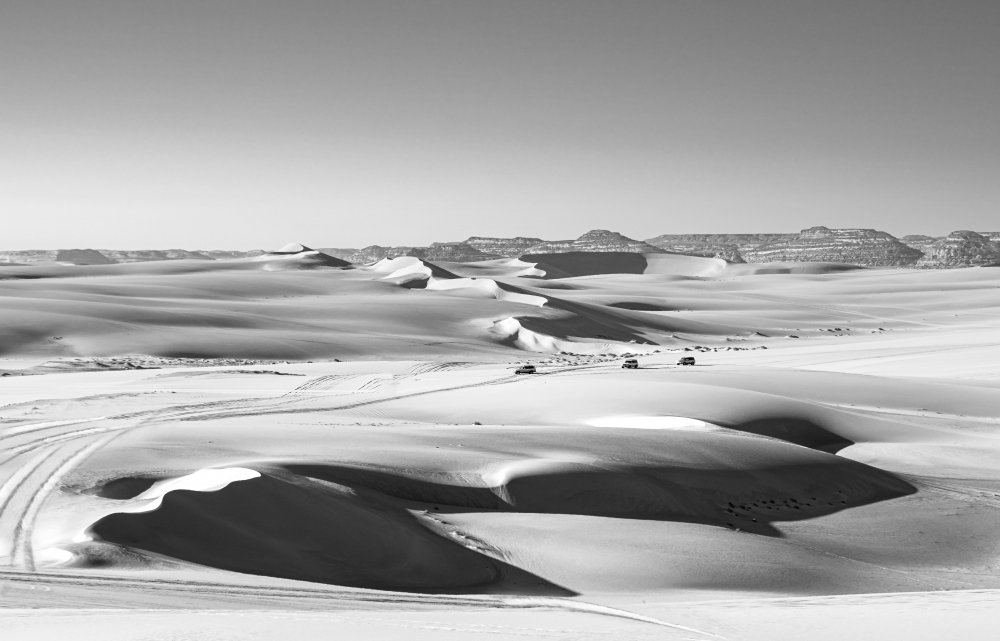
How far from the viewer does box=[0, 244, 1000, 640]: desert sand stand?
10.5 meters

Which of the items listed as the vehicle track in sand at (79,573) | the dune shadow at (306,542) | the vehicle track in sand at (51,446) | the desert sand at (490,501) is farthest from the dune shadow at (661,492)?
the vehicle track in sand at (79,573)

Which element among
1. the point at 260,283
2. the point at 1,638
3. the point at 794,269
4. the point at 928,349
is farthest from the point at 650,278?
the point at 1,638

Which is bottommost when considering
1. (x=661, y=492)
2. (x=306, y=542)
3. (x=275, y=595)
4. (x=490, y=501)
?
(x=661, y=492)

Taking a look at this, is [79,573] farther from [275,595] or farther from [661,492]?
[661,492]

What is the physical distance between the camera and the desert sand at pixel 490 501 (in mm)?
10477

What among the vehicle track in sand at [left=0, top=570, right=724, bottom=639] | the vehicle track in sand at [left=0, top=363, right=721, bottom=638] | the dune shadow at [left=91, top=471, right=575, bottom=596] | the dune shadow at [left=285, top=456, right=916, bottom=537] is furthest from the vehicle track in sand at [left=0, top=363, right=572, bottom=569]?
the dune shadow at [left=285, top=456, right=916, bottom=537]

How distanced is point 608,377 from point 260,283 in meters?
62.6

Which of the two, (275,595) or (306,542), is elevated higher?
(275,595)

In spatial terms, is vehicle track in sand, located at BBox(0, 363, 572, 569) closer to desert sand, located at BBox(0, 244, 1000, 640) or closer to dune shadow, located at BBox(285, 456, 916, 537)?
desert sand, located at BBox(0, 244, 1000, 640)

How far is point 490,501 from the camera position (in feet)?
57.6

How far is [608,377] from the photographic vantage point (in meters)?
34.3

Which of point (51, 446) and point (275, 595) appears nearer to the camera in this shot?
point (275, 595)

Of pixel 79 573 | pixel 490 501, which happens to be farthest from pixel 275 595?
pixel 490 501

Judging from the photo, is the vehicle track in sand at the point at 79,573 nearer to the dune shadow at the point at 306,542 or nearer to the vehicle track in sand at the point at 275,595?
the vehicle track in sand at the point at 275,595
